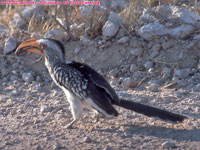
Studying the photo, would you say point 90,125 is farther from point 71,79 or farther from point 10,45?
point 10,45

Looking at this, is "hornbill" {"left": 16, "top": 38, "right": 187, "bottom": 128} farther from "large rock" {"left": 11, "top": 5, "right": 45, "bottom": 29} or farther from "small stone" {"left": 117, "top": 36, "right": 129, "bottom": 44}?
"large rock" {"left": 11, "top": 5, "right": 45, "bottom": 29}

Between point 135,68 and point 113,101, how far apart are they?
154 cm

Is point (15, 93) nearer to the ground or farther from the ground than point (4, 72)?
nearer to the ground

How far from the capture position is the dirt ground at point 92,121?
3969mm

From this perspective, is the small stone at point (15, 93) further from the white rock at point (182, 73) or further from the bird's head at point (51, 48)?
the white rock at point (182, 73)

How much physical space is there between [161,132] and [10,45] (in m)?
3.57

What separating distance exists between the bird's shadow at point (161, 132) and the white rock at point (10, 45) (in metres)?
2.93

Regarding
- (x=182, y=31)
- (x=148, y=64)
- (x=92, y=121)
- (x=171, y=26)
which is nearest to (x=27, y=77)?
(x=92, y=121)

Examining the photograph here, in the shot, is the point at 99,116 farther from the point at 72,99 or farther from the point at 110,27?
the point at 110,27

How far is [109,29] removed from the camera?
244 inches

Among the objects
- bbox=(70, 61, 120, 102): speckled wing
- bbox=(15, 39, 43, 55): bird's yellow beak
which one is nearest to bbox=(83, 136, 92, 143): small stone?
bbox=(70, 61, 120, 102): speckled wing

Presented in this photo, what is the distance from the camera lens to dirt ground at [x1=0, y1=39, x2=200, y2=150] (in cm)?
397

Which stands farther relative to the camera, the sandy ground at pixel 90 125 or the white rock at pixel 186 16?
the white rock at pixel 186 16

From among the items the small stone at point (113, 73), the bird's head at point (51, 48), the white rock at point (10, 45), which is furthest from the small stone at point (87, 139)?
the white rock at point (10, 45)
